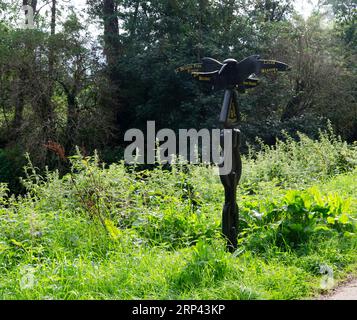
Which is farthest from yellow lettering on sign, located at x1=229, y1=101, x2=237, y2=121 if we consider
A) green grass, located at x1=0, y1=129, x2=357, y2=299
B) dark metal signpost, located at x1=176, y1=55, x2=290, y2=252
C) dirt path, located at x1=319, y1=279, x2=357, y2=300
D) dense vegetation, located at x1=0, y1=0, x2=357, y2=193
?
dense vegetation, located at x1=0, y1=0, x2=357, y2=193

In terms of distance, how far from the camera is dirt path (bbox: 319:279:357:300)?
4.27 m

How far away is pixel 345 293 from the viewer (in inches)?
173

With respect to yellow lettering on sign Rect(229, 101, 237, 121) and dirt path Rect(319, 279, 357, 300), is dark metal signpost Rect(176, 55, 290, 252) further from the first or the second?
dirt path Rect(319, 279, 357, 300)

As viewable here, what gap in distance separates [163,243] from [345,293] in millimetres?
1955

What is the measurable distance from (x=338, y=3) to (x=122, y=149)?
34.6 feet

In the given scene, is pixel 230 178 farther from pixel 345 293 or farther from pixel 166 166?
pixel 166 166

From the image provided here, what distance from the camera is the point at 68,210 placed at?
654 cm

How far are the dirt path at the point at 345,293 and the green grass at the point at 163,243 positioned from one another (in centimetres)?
11

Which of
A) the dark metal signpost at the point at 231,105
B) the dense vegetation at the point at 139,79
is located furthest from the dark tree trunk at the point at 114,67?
the dark metal signpost at the point at 231,105

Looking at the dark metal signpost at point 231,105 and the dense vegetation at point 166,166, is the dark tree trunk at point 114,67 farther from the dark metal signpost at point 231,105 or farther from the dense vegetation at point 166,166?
the dark metal signpost at point 231,105

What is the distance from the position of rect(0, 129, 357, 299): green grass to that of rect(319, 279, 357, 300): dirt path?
11 centimetres

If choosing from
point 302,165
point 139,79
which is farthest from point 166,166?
point 302,165

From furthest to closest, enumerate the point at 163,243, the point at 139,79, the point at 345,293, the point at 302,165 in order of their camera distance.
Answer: the point at 139,79, the point at 302,165, the point at 163,243, the point at 345,293
